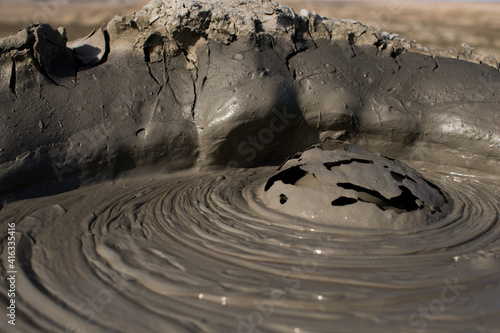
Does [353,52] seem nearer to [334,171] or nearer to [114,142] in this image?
[334,171]

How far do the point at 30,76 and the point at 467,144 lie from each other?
370 cm

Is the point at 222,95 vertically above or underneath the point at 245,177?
above

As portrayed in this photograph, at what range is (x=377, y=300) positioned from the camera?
176 cm

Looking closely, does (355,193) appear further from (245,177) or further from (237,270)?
(245,177)

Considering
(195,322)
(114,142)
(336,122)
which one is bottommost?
(195,322)

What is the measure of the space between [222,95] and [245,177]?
0.71 m

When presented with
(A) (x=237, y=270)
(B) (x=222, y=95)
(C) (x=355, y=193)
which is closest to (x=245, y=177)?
(B) (x=222, y=95)

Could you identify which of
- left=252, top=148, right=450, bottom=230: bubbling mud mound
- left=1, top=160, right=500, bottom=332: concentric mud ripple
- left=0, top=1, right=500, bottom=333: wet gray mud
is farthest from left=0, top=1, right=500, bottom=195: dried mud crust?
left=252, top=148, right=450, bottom=230: bubbling mud mound

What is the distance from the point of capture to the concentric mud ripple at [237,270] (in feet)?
5.50

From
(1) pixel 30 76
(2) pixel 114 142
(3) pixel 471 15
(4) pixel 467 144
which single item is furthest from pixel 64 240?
(3) pixel 471 15

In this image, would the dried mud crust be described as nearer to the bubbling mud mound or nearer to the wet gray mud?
the wet gray mud

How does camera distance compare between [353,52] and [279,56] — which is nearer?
[279,56]

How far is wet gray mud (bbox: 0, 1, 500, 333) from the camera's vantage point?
70.6 inches

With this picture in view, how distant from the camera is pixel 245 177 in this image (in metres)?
3.40
